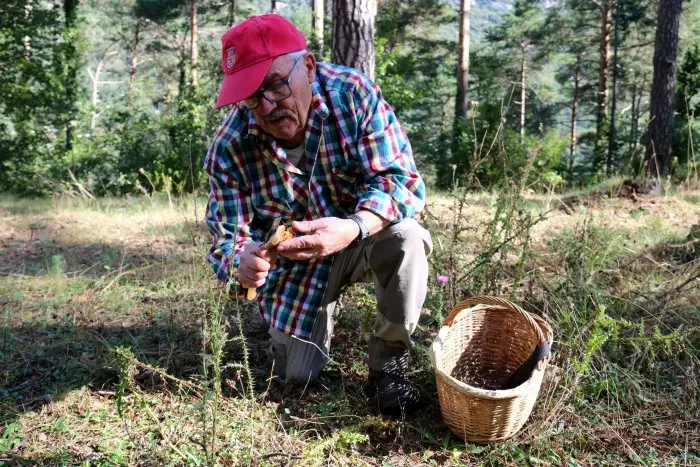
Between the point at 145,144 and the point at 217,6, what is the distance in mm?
9987

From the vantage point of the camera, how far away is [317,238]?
5.87ft

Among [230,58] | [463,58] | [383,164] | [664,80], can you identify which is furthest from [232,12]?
[383,164]

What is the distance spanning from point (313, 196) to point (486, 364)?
3.30ft

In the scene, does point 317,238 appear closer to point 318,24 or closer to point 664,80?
point 664,80

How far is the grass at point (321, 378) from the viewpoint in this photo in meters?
1.87

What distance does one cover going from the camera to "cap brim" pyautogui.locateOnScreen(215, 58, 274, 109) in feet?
5.97

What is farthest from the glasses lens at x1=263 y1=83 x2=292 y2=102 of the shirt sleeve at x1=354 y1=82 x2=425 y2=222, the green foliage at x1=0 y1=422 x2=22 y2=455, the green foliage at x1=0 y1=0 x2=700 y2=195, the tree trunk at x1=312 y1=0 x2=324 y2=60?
the tree trunk at x1=312 y1=0 x2=324 y2=60

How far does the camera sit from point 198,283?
11.0 feet

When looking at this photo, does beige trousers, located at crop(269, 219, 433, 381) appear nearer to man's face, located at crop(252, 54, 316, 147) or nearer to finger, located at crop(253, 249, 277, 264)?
finger, located at crop(253, 249, 277, 264)

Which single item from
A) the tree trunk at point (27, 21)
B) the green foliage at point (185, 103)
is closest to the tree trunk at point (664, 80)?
the green foliage at point (185, 103)

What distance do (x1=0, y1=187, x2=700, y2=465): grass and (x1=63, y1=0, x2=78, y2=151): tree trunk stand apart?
1148 centimetres

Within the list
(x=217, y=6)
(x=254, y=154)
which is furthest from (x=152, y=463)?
(x=217, y=6)

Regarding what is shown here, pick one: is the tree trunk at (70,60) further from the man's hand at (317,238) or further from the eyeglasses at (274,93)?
the man's hand at (317,238)

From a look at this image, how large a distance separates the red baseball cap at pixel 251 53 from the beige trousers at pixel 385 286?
699 mm
